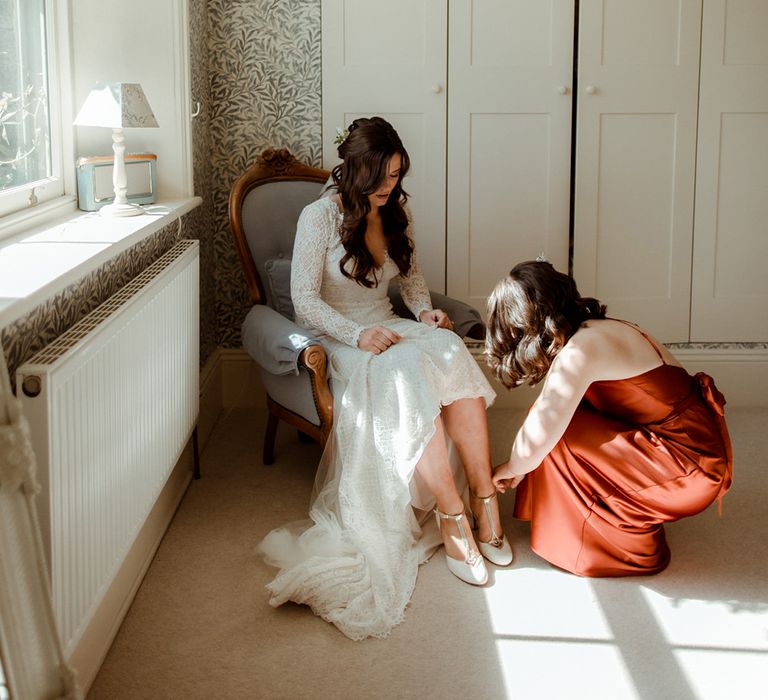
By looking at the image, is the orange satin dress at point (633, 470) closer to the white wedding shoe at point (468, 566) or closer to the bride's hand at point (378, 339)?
the white wedding shoe at point (468, 566)

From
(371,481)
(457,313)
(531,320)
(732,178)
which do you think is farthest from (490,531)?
(732,178)

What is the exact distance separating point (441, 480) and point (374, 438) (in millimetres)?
212

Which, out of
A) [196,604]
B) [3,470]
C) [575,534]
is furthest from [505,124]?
[3,470]

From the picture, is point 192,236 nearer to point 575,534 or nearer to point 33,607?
point 575,534

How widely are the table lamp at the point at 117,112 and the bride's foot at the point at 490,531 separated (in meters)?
1.24

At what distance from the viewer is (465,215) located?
3906mm

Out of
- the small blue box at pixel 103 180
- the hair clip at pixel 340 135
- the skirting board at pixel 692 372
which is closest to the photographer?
the small blue box at pixel 103 180

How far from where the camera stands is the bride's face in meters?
2.98

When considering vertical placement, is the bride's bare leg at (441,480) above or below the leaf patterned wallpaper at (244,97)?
below

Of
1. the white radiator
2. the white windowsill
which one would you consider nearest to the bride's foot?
the white radiator

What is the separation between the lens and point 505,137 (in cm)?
384

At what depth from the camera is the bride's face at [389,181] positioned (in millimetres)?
2979

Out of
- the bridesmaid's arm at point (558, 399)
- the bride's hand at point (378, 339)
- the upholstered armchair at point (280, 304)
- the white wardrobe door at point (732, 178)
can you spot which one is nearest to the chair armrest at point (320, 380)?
the upholstered armchair at point (280, 304)

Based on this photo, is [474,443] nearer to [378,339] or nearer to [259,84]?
[378,339]
